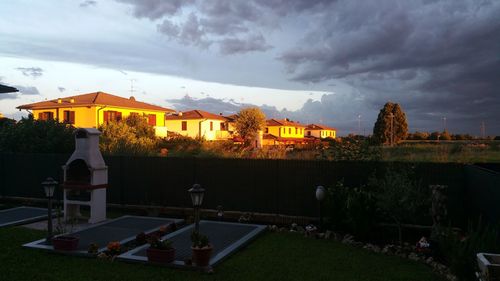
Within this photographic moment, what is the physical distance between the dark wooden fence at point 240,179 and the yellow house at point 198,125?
42909 mm

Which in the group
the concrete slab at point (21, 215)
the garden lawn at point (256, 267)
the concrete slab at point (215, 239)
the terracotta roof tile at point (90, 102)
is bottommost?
the garden lawn at point (256, 267)

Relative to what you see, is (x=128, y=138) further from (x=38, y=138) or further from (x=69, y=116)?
(x=69, y=116)

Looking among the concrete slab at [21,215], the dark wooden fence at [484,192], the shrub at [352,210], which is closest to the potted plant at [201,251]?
the shrub at [352,210]

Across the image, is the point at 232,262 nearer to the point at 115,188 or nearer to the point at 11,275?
the point at 11,275

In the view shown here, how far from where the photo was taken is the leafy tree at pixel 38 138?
17438 mm

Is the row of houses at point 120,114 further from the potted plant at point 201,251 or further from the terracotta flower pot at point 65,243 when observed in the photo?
the potted plant at point 201,251

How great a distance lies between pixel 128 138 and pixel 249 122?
2860cm

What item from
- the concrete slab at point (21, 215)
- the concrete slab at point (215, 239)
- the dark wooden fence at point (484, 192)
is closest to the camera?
the dark wooden fence at point (484, 192)

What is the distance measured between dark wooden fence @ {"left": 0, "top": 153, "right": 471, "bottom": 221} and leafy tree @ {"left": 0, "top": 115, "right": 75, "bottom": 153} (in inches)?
70.7

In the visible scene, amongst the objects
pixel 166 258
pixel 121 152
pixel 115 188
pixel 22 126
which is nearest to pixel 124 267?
pixel 166 258

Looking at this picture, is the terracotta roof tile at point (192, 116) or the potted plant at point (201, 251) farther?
the terracotta roof tile at point (192, 116)

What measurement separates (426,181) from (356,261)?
3711 millimetres

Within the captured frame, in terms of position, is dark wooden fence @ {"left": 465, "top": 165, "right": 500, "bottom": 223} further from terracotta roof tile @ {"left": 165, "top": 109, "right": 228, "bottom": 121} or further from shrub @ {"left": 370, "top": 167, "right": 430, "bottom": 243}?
terracotta roof tile @ {"left": 165, "top": 109, "right": 228, "bottom": 121}

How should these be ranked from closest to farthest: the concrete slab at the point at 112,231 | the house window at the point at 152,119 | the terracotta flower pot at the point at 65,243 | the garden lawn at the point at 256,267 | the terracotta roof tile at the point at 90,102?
the garden lawn at the point at 256,267 → the terracotta flower pot at the point at 65,243 → the concrete slab at the point at 112,231 → the terracotta roof tile at the point at 90,102 → the house window at the point at 152,119
